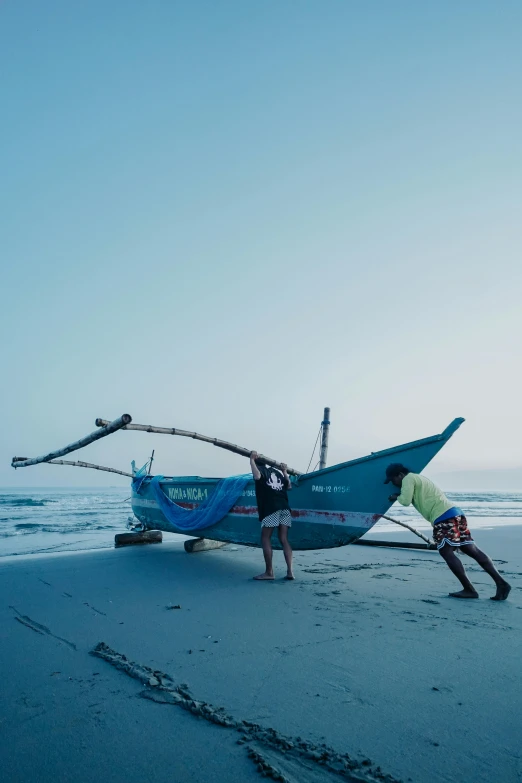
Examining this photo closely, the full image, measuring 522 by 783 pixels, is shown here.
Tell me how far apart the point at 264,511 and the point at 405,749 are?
442 centimetres

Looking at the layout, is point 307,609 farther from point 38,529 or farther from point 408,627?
point 38,529

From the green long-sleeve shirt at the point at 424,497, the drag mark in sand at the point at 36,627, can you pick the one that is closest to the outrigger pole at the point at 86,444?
the drag mark in sand at the point at 36,627

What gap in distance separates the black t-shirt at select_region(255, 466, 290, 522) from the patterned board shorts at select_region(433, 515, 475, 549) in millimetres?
2154

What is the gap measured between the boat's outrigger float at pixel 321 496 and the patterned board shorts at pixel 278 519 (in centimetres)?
51

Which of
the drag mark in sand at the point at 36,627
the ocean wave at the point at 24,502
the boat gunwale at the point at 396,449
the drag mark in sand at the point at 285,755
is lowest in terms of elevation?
the ocean wave at the point at 24,502

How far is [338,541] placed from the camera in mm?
6707

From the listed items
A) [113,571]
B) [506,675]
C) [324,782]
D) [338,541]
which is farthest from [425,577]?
[324,782]

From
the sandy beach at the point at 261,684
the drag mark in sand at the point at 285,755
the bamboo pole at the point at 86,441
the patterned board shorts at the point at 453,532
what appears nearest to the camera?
the drag mark in sand at the point at 285,755

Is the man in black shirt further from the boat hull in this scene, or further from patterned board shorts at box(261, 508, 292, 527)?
the boat hull

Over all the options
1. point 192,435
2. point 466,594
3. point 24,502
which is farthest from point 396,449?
point 24,502

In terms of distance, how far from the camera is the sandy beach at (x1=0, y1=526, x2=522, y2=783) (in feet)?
7.07

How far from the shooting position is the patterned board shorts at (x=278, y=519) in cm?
651

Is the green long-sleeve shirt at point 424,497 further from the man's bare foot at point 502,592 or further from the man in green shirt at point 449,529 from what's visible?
the man's bare foot at point 502,592

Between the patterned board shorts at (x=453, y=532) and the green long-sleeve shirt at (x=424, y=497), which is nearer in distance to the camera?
the patterned board shorts at (x=453, y=532)
